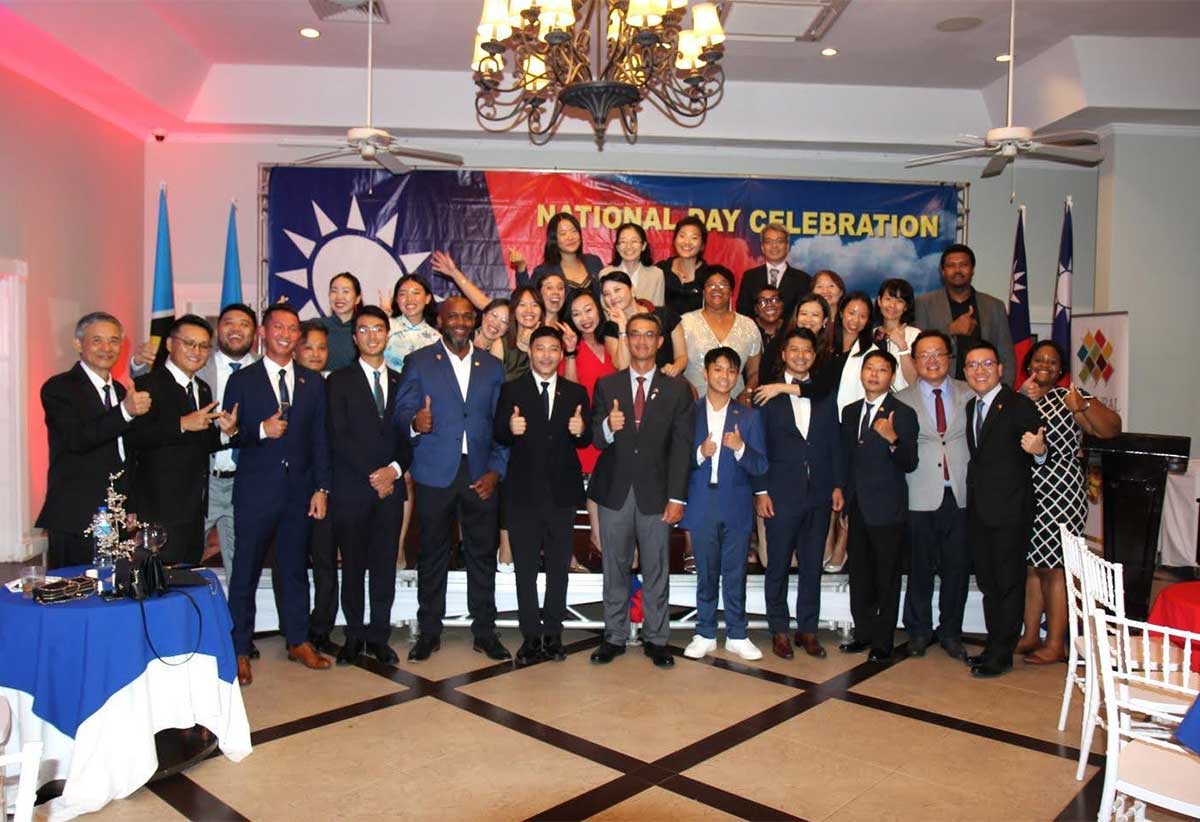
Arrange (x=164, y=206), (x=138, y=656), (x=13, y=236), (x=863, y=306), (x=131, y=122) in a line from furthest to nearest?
(x=131, y=122)
(x=164, y=206)
(x=13, y=236)
(x=863, y=306)
(x=138, y=656)

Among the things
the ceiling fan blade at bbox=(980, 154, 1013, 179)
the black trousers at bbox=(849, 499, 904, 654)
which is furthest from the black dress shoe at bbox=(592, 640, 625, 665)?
the ceiling fan blade at bbox=(980, 154, 1013, 179)

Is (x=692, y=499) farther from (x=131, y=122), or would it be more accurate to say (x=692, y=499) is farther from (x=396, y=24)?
(x=131, y=122)

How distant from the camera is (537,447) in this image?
4.60 meters

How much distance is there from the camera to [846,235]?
855 centimetres

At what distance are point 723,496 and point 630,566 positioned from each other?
626 mm

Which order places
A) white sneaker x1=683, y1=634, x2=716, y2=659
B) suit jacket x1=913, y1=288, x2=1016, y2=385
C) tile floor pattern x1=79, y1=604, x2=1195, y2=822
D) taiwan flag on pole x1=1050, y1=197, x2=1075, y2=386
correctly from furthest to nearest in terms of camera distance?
taiwan flag on pole x1=1050, y1=197, x2=1075, y2=386
suit jacket x1=913, y1=288, x2=1016, y2=385
white sneaker x1=683, y1=634, x2=716, y2=659
tile floor pattern x1=79, y1=604, x2=1195, y2=822

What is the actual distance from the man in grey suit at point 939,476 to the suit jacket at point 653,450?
123 cm

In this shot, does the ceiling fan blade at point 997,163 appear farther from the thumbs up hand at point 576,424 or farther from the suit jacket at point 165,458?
the suit jacket at point 165,458

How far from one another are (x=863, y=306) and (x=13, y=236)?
240 inches

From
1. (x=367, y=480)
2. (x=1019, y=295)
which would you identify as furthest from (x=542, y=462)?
(x=1019, y=295)

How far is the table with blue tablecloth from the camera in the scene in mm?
2982

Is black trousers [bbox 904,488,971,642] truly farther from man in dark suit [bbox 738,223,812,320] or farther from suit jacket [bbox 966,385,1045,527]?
man in dark suit [bbox 738,223,812,320]

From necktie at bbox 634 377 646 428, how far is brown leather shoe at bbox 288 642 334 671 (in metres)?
2.01

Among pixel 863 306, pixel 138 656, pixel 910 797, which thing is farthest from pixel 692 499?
pixel 138 656
